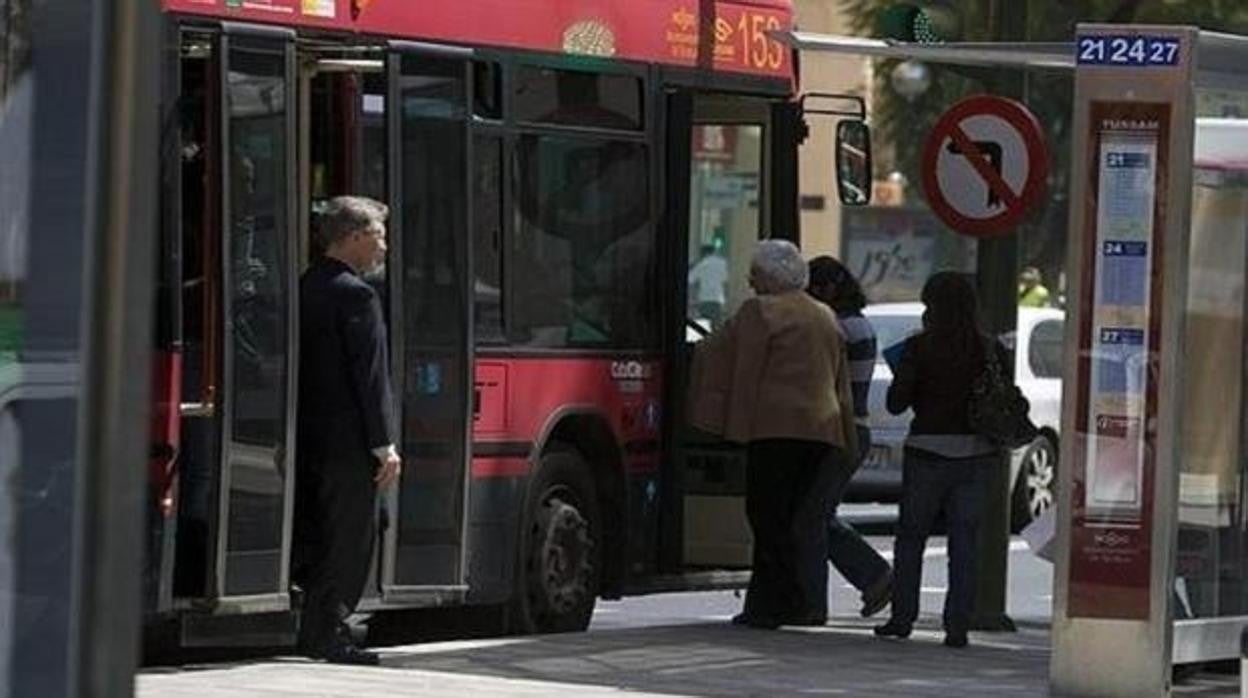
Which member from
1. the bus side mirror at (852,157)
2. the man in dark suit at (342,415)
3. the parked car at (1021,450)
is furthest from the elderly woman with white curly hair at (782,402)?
the parked car at (1021,450)

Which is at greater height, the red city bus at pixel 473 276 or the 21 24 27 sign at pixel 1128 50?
the 21 24 27 sign at pixel 1128 50

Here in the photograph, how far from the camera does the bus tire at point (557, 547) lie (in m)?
13.6

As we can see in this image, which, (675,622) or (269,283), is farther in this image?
(675,622)

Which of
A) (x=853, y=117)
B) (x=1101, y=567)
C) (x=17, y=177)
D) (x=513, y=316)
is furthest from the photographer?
(x=853, y=117)

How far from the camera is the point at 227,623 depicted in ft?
39.6

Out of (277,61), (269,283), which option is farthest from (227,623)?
(277,61)

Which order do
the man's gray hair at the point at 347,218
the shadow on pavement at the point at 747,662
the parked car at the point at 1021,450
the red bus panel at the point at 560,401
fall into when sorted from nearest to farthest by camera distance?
the man's gray hair at the point at 347,218 < the shadow on pavement at the point at 747,662 < the red bus panel at the point at 560,401 < the parked car at the point at 1021,450

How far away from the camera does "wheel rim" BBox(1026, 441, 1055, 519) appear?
2417 cm

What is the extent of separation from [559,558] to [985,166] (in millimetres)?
2561

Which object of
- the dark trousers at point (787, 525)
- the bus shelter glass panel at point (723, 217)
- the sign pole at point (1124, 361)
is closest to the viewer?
the sign pole at point (1124, 361)

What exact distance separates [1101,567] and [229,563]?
3.09m

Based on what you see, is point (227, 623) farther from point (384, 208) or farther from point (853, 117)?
point (853, 117)

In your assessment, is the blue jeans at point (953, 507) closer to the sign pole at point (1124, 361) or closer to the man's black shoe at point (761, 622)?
the man's black shoe at point (761, 622)

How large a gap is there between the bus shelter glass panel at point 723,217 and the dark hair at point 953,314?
151 cm
